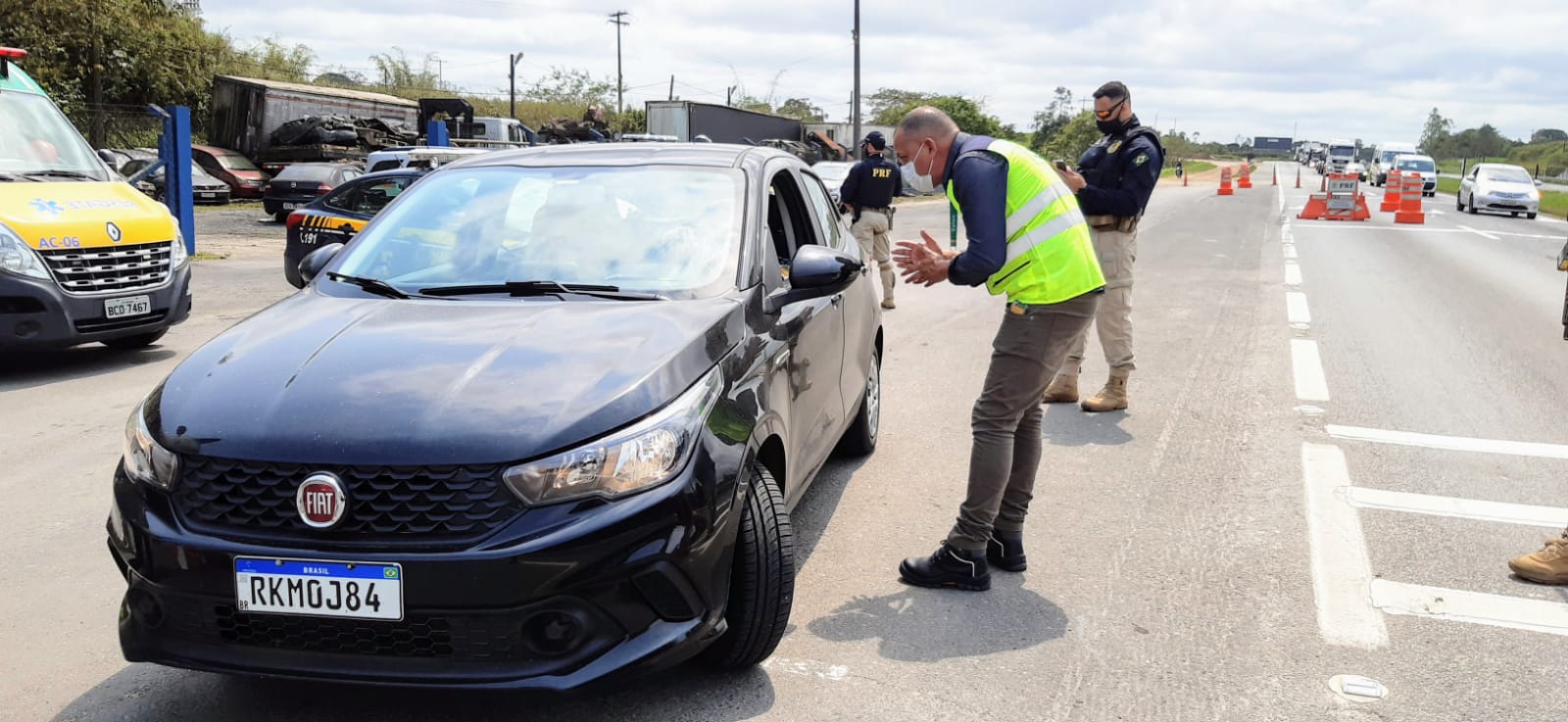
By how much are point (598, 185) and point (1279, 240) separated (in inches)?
755

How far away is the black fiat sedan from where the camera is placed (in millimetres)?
2682

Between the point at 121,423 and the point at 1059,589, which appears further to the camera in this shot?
the point at 121,423

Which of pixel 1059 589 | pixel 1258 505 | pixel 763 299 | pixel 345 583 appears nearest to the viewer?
pixel 345 583

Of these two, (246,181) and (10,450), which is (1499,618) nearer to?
(10,450)

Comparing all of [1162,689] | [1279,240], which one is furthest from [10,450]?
[1279,240]

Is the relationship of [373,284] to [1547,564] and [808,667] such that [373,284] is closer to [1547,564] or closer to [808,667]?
[808,667]

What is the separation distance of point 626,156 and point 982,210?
146 cm

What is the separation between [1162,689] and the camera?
11.1ft

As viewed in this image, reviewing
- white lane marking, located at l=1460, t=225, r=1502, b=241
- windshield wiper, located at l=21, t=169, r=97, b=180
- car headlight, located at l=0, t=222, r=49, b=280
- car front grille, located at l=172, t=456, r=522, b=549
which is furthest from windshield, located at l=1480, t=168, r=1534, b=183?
car front grille, located at l=172, t=456, r=522, b=549

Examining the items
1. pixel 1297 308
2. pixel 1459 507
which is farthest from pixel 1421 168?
pixel 1459 507

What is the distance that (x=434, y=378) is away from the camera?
298 centimetres

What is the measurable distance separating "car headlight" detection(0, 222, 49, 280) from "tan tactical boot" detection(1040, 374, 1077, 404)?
6.29m

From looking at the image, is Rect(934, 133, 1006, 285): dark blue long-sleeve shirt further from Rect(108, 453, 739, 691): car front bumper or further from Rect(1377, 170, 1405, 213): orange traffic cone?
Rect(1377, 170, 1405, 213): orange traffic cone

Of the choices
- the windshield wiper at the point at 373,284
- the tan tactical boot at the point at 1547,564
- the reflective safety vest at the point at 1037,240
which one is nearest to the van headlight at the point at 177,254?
the windshield wiper at the point at 373,284
